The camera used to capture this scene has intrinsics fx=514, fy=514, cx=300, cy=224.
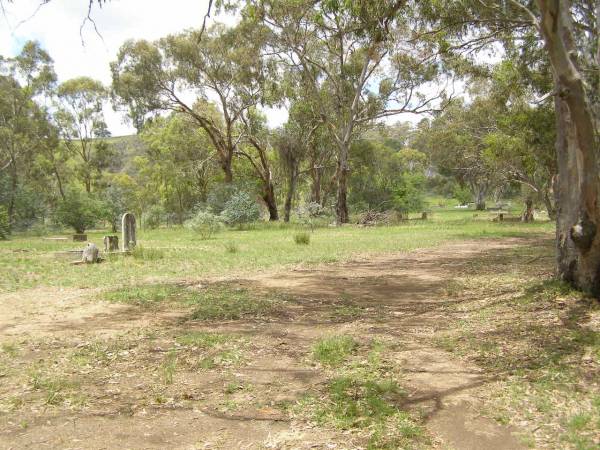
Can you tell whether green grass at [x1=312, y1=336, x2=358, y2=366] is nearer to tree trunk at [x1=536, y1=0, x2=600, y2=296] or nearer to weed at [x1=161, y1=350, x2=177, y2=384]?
weed at [x1=161, y1=350, x2=177, y2=384]

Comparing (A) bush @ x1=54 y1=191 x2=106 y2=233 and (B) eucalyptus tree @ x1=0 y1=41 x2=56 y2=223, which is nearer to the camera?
(A) bush @ x1=54 y1=191 x2=106 y2=233

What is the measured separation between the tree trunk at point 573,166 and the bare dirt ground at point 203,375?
75.8 inches

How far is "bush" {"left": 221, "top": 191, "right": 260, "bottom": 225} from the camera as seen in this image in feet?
91.3

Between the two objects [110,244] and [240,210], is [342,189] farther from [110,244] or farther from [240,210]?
[110,244]

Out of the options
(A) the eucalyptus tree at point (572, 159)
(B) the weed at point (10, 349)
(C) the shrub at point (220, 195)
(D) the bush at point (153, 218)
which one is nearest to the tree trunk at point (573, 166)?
(A) the eucalyptus tree at point (572, 159)

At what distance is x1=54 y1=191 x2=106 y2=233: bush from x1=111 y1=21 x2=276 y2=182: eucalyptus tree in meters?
7.04

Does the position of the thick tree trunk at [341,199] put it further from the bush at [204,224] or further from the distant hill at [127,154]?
the distant hill at [127,154]

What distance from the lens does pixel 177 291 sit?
9.05 meters

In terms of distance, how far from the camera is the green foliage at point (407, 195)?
37500mm

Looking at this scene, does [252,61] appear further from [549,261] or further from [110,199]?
[549,261]

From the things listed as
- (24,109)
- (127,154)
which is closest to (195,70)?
(24,109)

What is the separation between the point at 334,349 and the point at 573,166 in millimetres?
4241

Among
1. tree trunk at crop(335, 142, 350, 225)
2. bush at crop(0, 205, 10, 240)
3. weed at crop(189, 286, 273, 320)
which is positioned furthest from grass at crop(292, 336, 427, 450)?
tree trunk at crop(335, 142, 350, 225)

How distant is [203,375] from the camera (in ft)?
16.2
